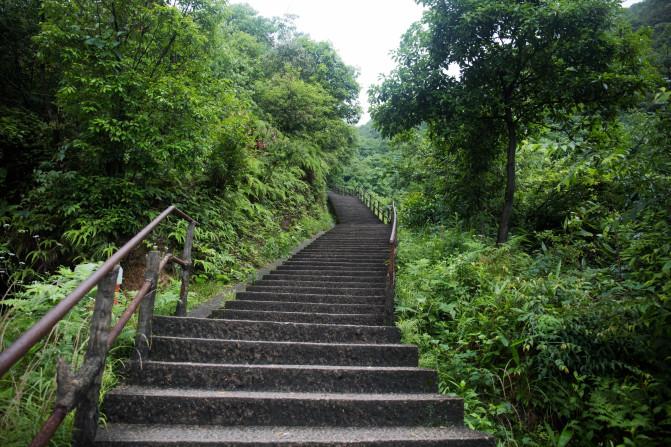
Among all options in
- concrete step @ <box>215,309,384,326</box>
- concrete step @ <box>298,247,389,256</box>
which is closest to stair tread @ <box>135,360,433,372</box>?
concrete step @ <box>215,309,384,326</box>


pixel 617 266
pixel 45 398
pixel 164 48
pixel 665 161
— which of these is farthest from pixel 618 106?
pixel 45 398

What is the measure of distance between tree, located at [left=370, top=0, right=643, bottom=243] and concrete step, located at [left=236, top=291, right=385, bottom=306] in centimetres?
349

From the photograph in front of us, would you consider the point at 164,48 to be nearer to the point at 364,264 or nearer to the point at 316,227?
the point at 364,264

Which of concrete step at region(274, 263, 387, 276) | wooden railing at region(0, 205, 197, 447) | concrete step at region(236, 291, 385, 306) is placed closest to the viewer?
wooden railing at region(0, 205, 197, 447)

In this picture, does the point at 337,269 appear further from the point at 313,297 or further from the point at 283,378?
the point at 283,378

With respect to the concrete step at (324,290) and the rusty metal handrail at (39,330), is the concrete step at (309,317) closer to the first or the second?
the concrete step at (324,290)

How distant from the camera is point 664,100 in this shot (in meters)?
2.64

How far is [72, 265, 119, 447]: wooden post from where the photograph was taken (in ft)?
6.43

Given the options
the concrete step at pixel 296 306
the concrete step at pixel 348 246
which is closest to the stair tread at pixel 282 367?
the concrete step at pixel 296 306

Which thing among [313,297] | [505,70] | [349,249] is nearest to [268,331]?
[313,297]

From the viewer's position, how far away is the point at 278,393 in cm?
265

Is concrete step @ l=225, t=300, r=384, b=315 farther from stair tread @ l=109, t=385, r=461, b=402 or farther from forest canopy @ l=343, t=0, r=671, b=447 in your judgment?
stair tread @ l=109, t=385, r=461, b=402

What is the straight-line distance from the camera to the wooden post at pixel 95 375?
1.96 metres

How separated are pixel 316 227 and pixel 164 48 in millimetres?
7622
